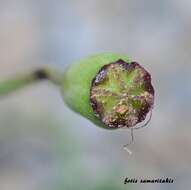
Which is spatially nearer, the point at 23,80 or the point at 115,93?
the point at 115,93

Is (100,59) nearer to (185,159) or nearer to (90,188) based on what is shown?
(90,188)

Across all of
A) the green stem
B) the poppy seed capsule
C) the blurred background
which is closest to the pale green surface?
the poppy seed capsule

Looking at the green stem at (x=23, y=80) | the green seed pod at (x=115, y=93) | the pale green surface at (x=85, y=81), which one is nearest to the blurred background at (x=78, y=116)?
the green stem at (x=23, y=80)

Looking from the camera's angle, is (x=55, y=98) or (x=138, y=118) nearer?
(x=138, y=118)

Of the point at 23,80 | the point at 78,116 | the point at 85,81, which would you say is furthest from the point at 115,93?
the point at 78,116

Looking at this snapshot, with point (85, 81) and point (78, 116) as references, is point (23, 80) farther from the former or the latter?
A: point (78, 116)

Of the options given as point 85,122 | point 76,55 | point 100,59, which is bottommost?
point 85,122

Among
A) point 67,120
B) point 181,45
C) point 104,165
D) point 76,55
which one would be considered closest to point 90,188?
point 104,165
